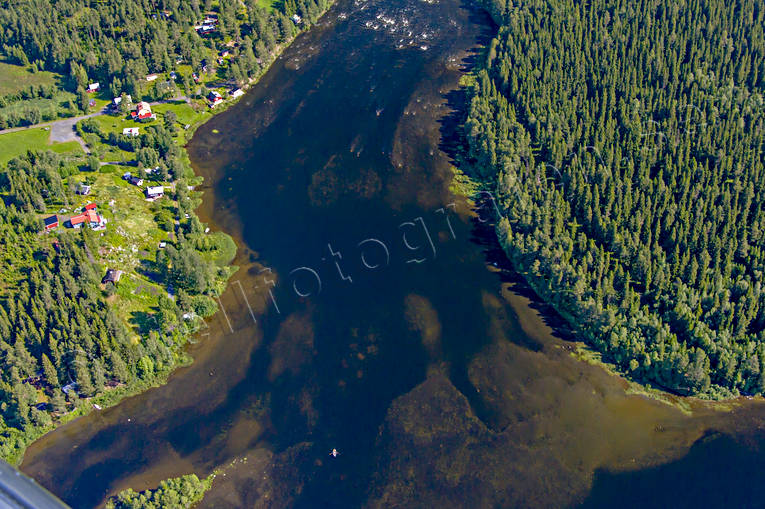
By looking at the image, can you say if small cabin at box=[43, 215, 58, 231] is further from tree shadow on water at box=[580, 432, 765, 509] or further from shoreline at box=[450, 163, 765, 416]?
tree shadow on water at box=[580, 432, 765, 509]

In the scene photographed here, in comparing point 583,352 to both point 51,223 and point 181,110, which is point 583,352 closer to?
point 51,223

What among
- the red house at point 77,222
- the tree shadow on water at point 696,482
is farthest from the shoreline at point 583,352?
the red house at point 77,222

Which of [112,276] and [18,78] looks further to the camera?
[18,78]

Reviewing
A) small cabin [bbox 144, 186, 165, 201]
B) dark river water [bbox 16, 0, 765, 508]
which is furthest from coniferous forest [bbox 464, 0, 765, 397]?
small cabin [bbox 144, 186, 165, 201]

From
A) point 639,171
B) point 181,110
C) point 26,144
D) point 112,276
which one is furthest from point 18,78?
point 639,171

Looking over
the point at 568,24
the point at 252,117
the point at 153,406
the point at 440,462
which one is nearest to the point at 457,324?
the point at 440,462

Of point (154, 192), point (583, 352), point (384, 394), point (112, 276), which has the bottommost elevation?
point (583, 352)

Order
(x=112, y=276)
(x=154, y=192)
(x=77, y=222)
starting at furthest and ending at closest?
(x=154, y=192)
(x=77, y=222)
(x=112, y=276)
